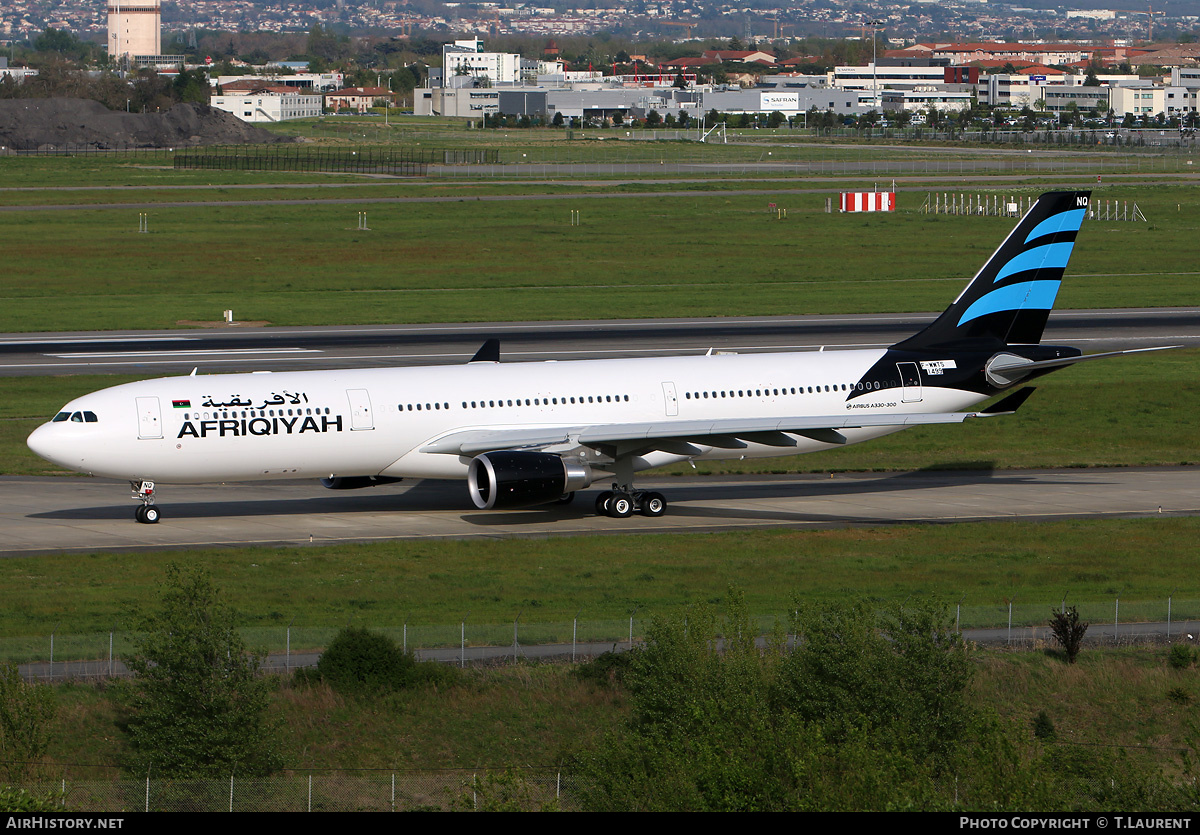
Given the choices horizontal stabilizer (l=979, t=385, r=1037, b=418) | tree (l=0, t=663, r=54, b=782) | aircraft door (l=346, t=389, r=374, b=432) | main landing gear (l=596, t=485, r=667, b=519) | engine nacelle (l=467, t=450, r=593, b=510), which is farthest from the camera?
main landing gear (l=596, t=485, r=667, b=519)

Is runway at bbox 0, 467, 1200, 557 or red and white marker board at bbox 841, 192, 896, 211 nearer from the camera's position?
runway at bbox 0, 467, 1200, 557

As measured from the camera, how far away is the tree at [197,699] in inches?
1282

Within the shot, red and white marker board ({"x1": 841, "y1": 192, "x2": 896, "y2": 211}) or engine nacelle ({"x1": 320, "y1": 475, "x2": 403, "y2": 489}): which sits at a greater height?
red and white marker board ({"x1": 841, "y1": 192, "x2": 896, "y2": 211})

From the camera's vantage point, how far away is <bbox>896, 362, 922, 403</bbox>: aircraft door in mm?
56375

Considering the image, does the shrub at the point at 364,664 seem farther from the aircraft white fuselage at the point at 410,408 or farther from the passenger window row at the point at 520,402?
the passenger window row at the point at 520,402

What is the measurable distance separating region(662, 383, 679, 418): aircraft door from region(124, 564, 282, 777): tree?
22932mm

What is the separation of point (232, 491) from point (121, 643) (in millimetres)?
21435

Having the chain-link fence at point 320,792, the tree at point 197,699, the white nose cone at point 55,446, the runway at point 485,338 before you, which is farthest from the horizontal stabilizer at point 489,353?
the chain-link fence at point 320,792

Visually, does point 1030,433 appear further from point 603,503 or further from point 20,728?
point 20,728

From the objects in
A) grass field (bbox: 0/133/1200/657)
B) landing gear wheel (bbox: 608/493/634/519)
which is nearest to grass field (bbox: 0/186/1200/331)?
grass field (bbox: 0/133/1200/657)

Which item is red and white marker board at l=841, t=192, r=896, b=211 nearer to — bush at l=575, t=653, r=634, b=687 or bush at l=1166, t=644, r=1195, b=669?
bush at l=1166, t=644, r=1195, b=669

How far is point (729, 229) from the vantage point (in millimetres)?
145375

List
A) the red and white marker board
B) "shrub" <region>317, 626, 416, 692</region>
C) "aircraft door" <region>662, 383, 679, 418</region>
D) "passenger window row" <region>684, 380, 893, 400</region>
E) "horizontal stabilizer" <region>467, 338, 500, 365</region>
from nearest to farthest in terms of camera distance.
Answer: "shrub" <region>317, 626, 416, 692</region> → "aircraft door" <region>662, 383, 679, 418</region> → "passenger window row" <region>684, 380, 893, 400</region> → "horizontal stabilizer" <region>467, 338, 500, 365</region> → the red and white marker board
